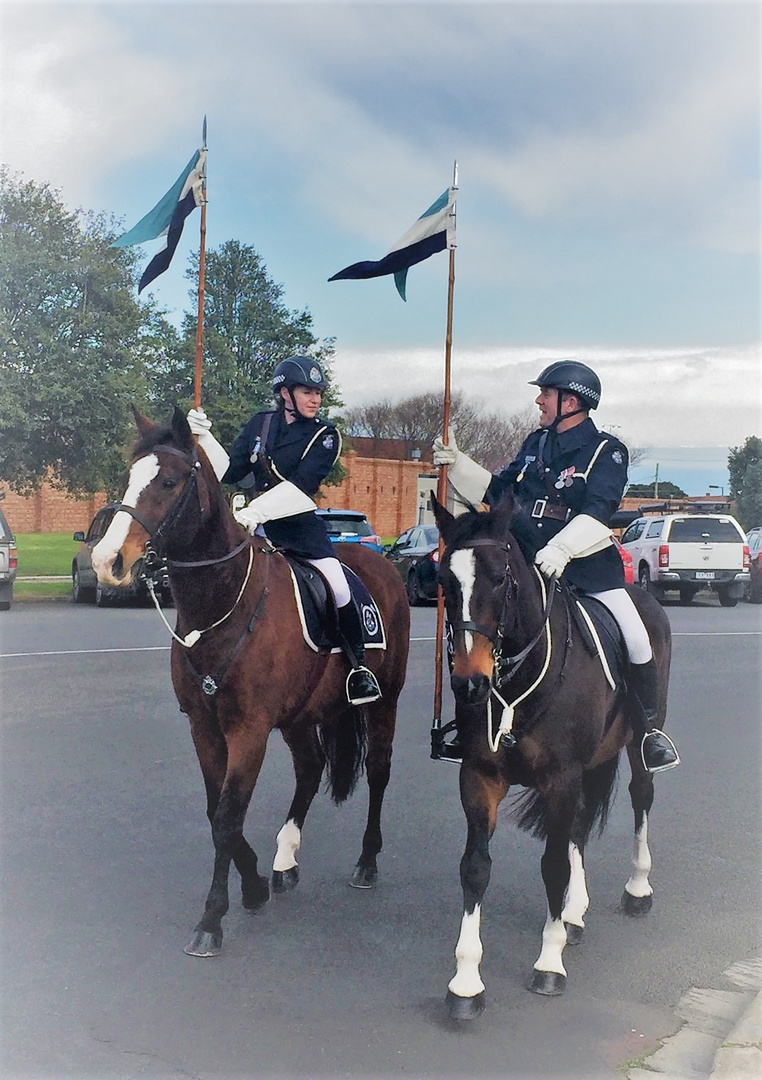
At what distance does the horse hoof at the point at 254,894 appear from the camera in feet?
17.2

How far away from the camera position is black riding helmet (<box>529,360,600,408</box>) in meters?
5.10

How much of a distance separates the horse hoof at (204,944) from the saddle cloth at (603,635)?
2.02 m

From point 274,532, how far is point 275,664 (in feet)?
3.15

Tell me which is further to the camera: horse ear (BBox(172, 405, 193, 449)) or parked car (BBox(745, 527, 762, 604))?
parked car (BBox(745, 527, 762, 604))

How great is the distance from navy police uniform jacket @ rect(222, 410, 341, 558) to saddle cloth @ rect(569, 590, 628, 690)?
4.81 feet

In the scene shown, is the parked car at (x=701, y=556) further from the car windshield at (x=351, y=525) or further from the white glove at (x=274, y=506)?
the white glove at (x=274, y=506)

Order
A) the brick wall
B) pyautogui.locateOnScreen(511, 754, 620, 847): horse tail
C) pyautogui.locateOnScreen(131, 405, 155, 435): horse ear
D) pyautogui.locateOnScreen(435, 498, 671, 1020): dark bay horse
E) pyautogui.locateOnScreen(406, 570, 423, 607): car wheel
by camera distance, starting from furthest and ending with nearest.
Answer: the brick wall
pyautogui.locateOnScreen(406, 570, 423, 607): car wheel
pyautogui.locateOnScreen(511, 754, 620, 847): horse tail
pyautogui.locateOnScreen(131, 405, 155, 435): horse ear
pyautogui.locateOnScreen(435, 498, 671, 1020): dark bay horse

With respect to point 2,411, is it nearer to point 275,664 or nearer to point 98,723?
point 98,723

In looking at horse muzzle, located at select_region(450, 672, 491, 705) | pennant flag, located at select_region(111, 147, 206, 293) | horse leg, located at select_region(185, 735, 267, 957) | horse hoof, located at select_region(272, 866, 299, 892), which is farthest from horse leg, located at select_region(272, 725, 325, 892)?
pennant flag, located at select_region(111, 147, 206, 293)

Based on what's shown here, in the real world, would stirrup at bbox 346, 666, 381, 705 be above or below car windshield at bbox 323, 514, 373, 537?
below

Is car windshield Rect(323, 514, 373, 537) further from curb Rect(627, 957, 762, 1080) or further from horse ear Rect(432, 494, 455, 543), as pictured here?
curb Rect(627, 957, 762, 1080)

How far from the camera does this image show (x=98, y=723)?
9641mm

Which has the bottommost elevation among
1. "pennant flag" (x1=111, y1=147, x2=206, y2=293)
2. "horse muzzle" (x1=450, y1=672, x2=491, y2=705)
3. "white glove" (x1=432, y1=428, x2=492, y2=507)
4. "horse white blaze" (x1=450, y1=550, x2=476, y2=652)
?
"horse muzzle" (x1=450, y1=672, x2=491, y2=705)

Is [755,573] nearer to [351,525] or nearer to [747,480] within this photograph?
[351,525]
